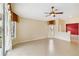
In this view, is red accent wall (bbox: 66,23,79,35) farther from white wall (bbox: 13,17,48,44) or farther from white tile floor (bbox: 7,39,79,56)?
white tile floor (bbox: 7,39,79,56)

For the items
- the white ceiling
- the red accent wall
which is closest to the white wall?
the white ceiling

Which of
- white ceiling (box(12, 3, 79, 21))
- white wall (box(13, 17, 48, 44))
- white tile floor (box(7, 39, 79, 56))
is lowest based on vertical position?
white tile floor (box(7, 39, 79, 56))

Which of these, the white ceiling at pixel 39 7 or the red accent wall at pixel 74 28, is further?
the red accent wall at pixel 74 28

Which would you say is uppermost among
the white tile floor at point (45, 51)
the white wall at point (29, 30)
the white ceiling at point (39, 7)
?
the white ceiling at point (39, 7)

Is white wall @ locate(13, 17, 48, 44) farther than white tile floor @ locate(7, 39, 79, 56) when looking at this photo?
Yes

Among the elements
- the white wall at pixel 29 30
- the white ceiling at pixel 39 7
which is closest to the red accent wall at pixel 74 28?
the white wall at pixel 29 30

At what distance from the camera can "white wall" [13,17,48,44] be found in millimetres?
7879

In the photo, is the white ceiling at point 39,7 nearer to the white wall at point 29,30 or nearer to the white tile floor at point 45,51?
the white wall at point 29,30

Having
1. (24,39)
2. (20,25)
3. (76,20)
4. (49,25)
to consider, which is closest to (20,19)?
(20,25)

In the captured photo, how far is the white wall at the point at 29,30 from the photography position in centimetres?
788

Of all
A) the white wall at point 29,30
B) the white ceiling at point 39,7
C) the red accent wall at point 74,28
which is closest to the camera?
the white ceiling at point 39,7

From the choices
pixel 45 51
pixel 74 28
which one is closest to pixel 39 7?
pixel 45 51

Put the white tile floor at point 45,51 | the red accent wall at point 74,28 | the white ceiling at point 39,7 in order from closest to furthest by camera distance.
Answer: the white tile floor at point 45,51
the white ceiling at point 39,7
the red accent wall at point 74,28

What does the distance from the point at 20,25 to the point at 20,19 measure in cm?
48
